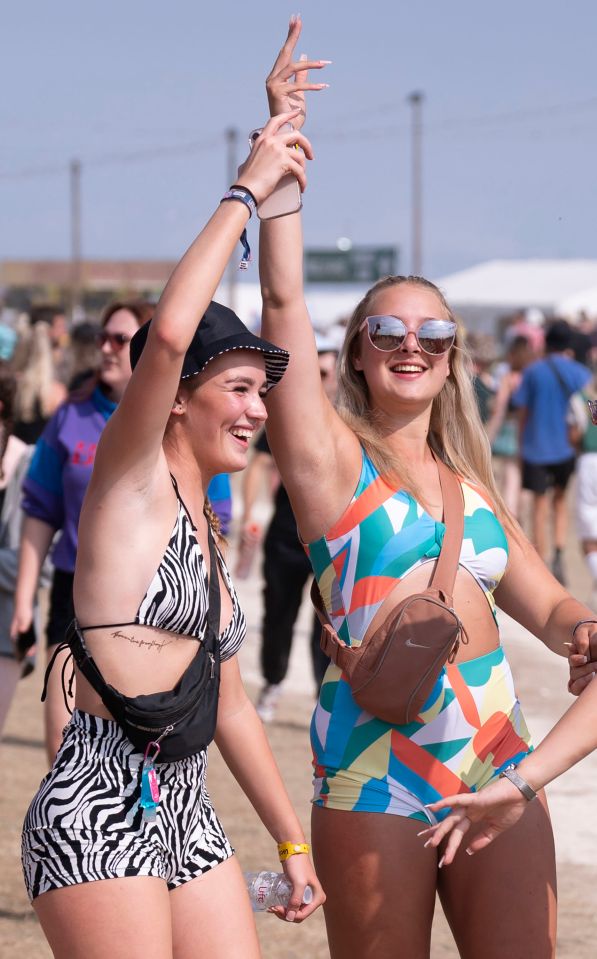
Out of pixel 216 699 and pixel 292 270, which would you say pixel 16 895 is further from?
pixel 292 270

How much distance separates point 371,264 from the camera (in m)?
55.9

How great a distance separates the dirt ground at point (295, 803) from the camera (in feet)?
16.3

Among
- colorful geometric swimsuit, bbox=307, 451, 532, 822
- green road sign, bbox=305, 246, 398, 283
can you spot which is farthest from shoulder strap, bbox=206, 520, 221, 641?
green road sign, bbox=305, 246, 398, 283

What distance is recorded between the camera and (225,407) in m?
2.94

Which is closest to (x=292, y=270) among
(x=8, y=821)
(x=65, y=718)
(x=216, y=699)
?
(x=216, y=699)

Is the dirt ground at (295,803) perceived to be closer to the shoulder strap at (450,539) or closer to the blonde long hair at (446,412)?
the shoulder strap at (450,539)

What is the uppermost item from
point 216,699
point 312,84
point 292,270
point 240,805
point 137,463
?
point 312,84

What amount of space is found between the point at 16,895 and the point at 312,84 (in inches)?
139

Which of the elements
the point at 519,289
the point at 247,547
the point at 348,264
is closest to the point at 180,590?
the point at 247,547

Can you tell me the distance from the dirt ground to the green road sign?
149ft

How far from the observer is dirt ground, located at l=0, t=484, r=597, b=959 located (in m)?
4.97

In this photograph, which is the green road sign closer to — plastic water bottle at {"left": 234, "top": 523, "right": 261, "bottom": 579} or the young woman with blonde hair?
plastic water bottle at {"left": 234, "top": 523, "right": 261, "bottom": 579}

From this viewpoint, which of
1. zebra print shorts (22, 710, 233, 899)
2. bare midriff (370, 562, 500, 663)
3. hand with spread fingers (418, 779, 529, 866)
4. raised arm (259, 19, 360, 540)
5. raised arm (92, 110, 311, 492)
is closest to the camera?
raised arm (92, 110, 311, 492)

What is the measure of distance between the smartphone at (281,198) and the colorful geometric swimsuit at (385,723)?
0.68m
